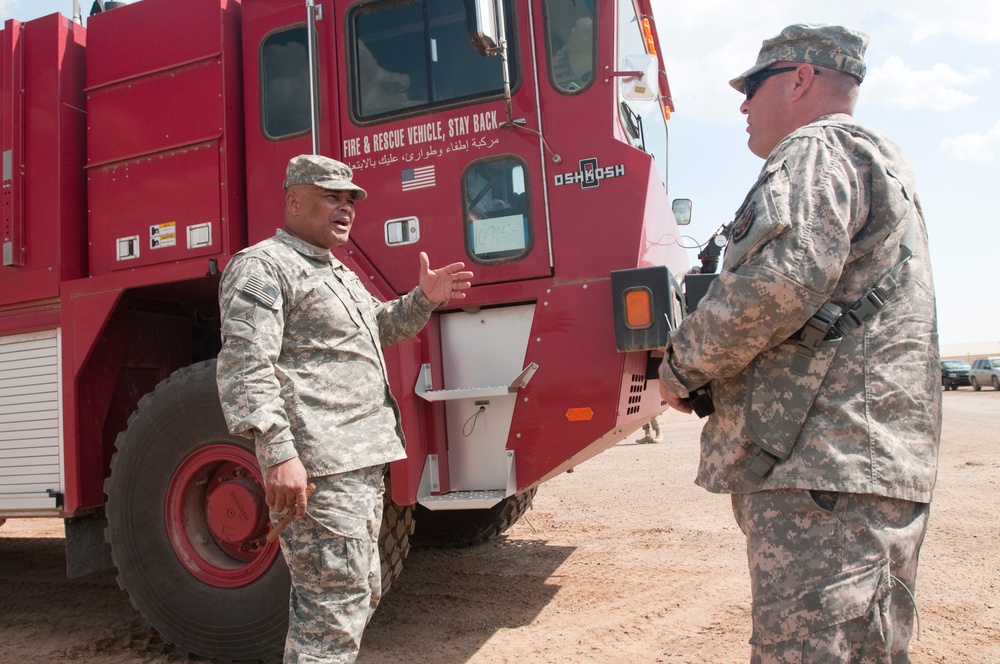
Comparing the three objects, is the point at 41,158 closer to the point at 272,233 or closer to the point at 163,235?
the point at 163,235

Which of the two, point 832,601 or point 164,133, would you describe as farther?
point 164,133

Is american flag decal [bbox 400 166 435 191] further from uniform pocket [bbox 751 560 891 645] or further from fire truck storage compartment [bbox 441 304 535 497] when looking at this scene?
uniform pocket [bbox 751 560 891 645]

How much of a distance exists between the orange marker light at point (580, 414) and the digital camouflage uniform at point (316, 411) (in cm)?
79

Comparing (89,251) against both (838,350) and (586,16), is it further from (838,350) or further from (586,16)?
(838,350)

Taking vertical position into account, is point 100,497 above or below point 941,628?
above

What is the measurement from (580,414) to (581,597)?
57.0 inches

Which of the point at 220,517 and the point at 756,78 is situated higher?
the point at 756,78

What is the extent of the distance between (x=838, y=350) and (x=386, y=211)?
2416 mm

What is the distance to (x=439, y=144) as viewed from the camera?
3.68 metres

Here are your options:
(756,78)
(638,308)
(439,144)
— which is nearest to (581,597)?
(638,308)

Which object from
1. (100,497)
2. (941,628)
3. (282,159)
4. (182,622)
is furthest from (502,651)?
(282,159)

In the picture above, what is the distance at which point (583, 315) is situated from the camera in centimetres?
333

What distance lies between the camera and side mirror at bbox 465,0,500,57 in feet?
10.1

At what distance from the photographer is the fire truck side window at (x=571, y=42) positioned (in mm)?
3490
